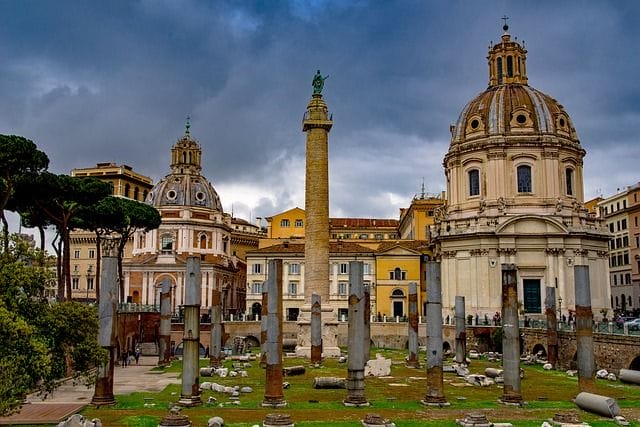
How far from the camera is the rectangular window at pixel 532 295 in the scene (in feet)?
201

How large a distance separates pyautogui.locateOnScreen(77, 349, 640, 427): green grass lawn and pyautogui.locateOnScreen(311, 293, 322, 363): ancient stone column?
245 inches

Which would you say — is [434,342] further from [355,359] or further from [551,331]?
[551,331]

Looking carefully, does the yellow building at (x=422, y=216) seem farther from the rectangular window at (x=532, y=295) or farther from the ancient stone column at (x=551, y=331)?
the ancient stone column at (x=551, y=331)

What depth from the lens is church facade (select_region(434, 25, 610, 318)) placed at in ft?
200

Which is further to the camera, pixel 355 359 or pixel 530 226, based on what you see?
pixel 530 226

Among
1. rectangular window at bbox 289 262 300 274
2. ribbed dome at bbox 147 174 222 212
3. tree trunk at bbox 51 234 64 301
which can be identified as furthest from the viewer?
ribbed dome at bbox 147 174 222 212

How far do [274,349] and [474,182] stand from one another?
139 feet

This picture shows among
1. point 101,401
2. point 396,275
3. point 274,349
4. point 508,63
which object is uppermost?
point 508,63

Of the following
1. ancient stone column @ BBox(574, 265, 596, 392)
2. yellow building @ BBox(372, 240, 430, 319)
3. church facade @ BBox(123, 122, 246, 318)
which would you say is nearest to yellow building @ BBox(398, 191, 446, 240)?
yellow building @ BBox(372, 240, 430, 319)

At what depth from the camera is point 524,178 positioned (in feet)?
208

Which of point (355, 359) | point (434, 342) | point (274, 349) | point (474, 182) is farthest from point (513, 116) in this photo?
point (274, 349)

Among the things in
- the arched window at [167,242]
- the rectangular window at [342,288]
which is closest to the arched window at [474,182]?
the rectangular window at [342,288]

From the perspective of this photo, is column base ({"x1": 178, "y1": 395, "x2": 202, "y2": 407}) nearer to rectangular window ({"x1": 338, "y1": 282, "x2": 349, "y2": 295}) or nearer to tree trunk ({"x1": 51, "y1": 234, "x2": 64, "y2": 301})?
tree trunk ({"x1": 51, "y1": 234, "x2": 64, "y2": 301})

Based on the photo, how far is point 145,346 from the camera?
59.2 metres
